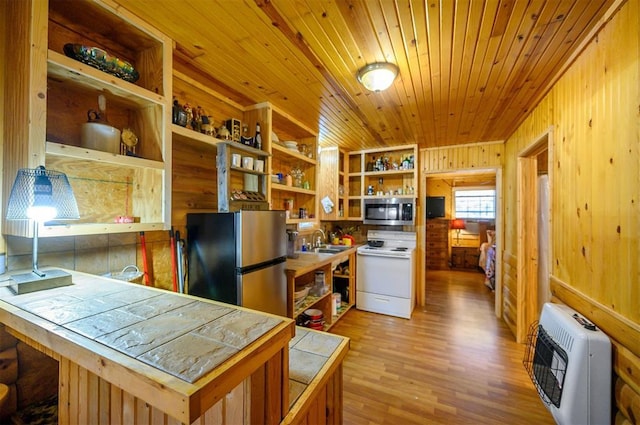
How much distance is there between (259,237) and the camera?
1.93 meters

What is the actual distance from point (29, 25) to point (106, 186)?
2.51 ft

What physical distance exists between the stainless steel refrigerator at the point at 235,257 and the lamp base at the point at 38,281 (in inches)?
31.5

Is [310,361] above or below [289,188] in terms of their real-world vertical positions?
below

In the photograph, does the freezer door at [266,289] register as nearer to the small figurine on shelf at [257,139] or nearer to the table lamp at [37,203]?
the table lamp at [37,203]

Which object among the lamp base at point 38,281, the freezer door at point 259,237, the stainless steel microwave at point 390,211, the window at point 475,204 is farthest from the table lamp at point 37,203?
the window at point 475,204

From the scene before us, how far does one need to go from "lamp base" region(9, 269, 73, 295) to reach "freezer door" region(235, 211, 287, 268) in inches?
33.7

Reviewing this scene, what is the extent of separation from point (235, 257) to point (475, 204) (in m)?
7.08

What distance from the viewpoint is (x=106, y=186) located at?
4.97 ft

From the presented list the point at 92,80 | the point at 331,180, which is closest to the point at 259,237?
the point at 92,80

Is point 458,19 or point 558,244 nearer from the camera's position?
point 458,19

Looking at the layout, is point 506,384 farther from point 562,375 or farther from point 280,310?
point 280,310

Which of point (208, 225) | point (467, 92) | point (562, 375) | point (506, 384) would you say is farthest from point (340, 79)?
point (506, 384)

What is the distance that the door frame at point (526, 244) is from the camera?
9.34 feet

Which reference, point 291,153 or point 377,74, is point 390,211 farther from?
point 377,74
